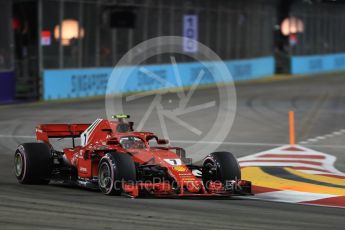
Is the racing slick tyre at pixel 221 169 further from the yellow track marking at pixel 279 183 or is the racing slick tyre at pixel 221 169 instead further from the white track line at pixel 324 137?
the white track line at pixel 324 137

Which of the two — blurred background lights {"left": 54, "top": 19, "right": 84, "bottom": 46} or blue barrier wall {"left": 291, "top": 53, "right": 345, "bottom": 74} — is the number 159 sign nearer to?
blurred background lights {"left": 54, "top": 19, "right": 84, "bottom": 46}

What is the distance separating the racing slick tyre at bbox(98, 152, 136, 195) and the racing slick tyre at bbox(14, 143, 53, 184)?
57.5 inches

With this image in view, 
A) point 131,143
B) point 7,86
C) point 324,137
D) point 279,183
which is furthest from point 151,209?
point 7,86

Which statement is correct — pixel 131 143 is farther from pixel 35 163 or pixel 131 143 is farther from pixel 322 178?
pixel 322 178

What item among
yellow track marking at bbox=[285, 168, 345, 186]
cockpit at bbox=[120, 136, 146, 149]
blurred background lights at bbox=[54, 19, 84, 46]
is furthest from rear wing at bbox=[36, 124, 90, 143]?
blurred background lights at bbox=[54, 19, 84, 46]

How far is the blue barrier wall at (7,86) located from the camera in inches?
1241

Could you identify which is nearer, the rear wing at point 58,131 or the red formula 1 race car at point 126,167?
the red formula 1 race car at point 126,167

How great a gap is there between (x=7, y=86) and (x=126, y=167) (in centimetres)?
2111

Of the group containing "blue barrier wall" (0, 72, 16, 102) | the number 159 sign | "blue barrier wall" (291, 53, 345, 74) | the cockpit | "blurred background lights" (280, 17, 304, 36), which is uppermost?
"blurred background lights" (280, 17, 304, 36)

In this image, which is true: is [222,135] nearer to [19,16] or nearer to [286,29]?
[19,16]

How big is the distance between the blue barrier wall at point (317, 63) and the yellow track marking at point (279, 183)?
4272 centimetres

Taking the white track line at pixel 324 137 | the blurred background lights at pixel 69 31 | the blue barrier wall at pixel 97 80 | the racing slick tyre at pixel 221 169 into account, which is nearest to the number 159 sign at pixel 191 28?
the blue barrier wall at pixel 97 80

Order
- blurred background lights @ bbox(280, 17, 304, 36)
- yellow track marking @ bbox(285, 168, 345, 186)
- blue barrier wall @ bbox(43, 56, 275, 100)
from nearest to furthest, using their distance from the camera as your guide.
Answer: yellow track marking @ bbox(285, 168, 345, 186), blue barrier wall @ bbox(43, 56, 275, 100), blurred background lights @ bbox(280, 17, 304, 36)

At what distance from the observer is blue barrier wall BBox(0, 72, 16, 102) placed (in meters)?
31.5
